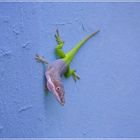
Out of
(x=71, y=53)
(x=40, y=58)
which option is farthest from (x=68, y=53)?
(x=40, y=58)

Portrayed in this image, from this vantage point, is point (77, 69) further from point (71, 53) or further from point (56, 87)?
point (56, 87)

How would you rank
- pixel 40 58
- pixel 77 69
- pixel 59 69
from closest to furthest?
pixel 40 58
pixel 59 69
pixel 77 69

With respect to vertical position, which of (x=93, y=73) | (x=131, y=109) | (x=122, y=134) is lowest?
(x=122, y=134)

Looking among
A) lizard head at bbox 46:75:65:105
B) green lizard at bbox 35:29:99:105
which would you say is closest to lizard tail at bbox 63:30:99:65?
green lizard at bbox 35:29:99:105

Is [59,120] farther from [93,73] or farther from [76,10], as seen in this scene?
[76,10]

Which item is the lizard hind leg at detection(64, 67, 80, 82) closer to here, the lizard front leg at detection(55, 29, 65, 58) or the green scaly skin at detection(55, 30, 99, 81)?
the green scaly skin at detection(55, 30, 99, 81)

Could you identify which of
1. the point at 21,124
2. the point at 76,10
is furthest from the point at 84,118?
the point at 76,10
